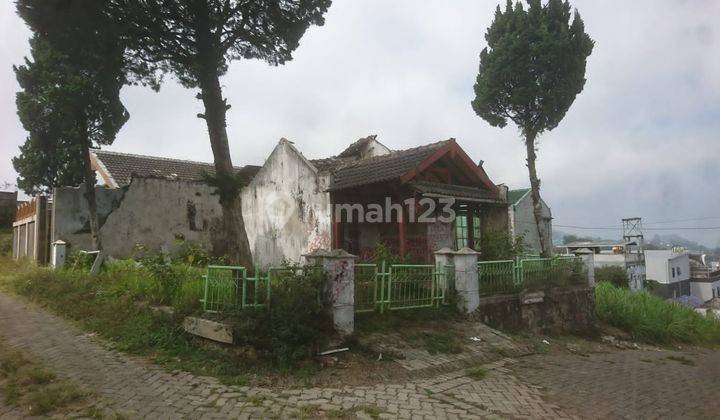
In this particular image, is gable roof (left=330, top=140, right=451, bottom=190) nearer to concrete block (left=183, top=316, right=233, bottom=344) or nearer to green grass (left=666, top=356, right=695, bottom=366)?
concrete block (left=183, top=316, right=233, bottom=344)

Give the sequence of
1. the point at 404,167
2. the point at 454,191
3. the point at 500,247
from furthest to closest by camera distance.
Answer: the point at 500,247 < the point at 454,191 < the point at 404,167

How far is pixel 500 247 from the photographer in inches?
482

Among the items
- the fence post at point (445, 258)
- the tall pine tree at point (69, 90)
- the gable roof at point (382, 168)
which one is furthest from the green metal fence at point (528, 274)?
the tall pine tree at point (69, 90)

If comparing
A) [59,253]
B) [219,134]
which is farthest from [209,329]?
[59,253]

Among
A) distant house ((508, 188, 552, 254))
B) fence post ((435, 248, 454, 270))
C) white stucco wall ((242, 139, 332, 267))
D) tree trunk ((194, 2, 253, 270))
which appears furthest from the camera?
distant house ((508, 188, 552, 254))

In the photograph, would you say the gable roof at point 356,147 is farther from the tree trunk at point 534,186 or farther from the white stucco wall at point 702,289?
the white stucco wall at point 702,289

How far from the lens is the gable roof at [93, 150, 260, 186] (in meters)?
17.9

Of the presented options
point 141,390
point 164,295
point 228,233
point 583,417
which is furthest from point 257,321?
point 583,417

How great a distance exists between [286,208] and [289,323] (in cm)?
864

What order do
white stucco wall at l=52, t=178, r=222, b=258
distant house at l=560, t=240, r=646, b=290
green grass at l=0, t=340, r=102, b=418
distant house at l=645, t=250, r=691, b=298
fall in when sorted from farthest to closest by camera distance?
distant house at l=645, t=250, r=691, b=298 < distant house at l=560, t=240, r=646, b=290 < white stucco wall at l=52, t=178, r=222, b=258 < green grass at l=0, t=340, r=102, b=418

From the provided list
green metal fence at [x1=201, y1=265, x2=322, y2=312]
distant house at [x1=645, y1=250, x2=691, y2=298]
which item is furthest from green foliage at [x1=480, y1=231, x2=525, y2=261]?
distant house at [x1=645, y1=250, x2=691, y2=298]

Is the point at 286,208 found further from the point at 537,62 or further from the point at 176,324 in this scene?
the point at 537,62

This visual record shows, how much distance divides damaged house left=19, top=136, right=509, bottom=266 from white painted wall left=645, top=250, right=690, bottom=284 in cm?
3072

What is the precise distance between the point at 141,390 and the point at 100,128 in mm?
13340
